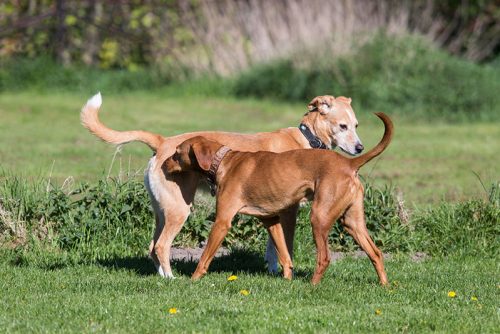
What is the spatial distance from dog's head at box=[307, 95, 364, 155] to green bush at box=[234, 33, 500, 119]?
9300mm

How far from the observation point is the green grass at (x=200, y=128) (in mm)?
12087

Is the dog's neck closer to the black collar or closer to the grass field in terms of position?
the grass field

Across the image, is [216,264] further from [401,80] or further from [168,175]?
[401,80]

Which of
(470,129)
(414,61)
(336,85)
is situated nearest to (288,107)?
(336,85)

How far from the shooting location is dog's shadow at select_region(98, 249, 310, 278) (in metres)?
7.68

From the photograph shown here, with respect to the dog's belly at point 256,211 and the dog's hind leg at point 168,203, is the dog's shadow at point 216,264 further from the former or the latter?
the dog's belly at point 256,211

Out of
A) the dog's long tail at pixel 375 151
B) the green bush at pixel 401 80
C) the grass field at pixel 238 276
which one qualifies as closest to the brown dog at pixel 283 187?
the dog's long tail at pixel 375 151

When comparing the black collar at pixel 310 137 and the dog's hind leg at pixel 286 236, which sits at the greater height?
the black collar at pixel 310 137

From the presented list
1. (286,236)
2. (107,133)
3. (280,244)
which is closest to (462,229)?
(286,236)

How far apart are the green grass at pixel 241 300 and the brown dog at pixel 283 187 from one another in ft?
0.91

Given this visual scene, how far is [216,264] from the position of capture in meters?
8.06

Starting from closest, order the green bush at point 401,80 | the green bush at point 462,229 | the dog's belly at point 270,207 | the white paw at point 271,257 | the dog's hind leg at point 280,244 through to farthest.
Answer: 1. the dog's belly at point 270,207
2. the dog's hind leg at point 280,244
3. the white paw at point 271,257
4. the green bush at point 462,229
5. the green bush at point 401,80

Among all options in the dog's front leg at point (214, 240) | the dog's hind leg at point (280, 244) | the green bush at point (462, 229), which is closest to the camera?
the dog's front leg at point (214, 240)

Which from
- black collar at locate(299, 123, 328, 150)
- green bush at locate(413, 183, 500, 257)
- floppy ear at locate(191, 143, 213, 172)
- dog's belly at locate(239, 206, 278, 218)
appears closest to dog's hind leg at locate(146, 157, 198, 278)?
floppy ear at locate(191, 143, 213, 172)
